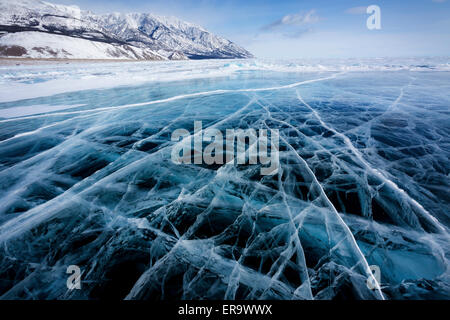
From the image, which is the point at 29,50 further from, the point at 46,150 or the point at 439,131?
the point at 439,131

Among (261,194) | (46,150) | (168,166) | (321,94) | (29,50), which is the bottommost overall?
(261,194)

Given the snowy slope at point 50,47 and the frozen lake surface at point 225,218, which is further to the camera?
the snowy slope at point 50,47

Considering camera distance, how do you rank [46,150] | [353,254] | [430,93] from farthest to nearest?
[430,93], [46,150], [353,254]

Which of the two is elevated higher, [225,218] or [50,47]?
[50,47]

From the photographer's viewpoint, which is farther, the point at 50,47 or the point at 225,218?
the point at 50,47

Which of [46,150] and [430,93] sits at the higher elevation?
[430,93]

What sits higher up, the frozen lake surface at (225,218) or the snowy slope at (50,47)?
the snowy slope at (50,47)

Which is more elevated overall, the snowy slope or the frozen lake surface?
the snowy slope

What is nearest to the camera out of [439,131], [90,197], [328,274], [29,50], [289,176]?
[328,274]

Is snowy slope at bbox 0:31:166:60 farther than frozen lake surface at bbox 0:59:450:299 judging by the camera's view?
Yes

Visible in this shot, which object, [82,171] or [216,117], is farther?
[216,117]
